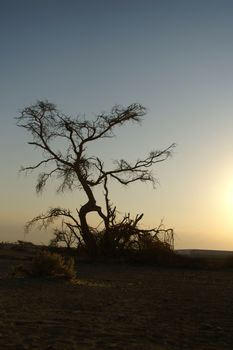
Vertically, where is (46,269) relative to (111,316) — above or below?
above

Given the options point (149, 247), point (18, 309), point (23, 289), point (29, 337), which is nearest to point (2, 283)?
Result: point (23, 289)

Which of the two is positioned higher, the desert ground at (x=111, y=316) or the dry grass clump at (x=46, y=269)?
the dry grass clump at (x=46, y=269)

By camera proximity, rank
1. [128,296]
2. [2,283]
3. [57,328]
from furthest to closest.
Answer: [2,283], [128,296], [57,328]

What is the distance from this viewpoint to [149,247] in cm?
2856

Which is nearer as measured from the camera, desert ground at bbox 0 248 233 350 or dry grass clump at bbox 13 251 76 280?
desert ground at bbox 0 248 233 350

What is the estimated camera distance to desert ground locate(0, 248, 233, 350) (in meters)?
7.15

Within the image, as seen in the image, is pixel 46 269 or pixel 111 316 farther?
pixel 46 269

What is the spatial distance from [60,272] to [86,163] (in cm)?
1418

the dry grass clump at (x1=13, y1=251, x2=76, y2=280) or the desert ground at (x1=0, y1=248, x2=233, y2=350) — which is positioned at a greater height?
the dry grass clump at (x1=13, y1=251, x2=76, y2=280)

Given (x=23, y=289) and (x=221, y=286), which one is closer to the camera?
(x=23, y=289)

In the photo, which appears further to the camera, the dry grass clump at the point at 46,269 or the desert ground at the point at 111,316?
the dry grass clump at the point at 46,269

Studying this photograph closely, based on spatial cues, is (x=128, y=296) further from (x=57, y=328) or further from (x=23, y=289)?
(x=57, y=328)

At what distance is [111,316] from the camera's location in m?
9.39

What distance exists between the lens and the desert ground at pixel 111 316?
23.5ft
